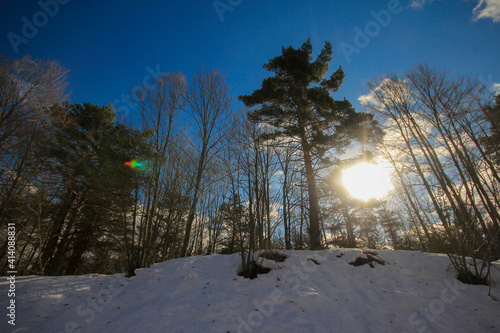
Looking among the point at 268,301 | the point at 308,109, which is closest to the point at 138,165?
the point at 268,301

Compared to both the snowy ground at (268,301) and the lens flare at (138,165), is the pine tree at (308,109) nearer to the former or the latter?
the snowy ground at (268,301)

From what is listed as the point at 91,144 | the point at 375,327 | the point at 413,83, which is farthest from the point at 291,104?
the point at 91,144

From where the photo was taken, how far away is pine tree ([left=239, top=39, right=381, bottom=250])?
848cm

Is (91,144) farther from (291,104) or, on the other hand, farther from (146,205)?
(291,104)

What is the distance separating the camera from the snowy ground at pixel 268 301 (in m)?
3.01

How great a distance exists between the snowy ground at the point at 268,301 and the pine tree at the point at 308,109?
3621 mm

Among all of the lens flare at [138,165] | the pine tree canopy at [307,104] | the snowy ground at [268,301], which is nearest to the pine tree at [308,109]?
the pine tree canopy at [307,104]

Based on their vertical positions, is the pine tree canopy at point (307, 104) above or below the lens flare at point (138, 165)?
above

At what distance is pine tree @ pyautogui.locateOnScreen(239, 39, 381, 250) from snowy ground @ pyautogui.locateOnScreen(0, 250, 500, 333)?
3621 millimetres

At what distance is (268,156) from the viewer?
8953 millimetres

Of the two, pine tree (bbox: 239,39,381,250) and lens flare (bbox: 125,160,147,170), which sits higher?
pine tree (bbox: 239,39,381,250)

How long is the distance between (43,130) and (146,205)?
16.2 feet

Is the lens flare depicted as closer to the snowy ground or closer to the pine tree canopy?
the snowy ground

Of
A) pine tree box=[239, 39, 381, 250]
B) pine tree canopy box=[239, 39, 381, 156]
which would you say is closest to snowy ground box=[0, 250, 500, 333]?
pine tree box=[239, 39, 381, 250]
